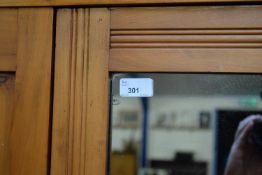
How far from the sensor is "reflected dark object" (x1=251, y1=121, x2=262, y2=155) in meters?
1.34

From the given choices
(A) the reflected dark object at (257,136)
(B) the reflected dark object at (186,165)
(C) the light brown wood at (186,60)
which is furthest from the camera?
(B) the reflected dark object at (186,165)

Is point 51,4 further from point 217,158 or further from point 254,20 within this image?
point 217,158

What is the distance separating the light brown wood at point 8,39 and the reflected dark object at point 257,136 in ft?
2.93

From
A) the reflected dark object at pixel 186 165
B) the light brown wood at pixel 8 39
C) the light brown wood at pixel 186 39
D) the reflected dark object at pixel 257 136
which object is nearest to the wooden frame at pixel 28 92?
the light brown wood at pixel 8 39

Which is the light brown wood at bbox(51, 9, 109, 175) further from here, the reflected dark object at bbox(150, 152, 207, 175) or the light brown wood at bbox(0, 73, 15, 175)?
the reflected dark object at bbox(150, 152, 207, 175)

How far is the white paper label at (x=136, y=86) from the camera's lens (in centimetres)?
87

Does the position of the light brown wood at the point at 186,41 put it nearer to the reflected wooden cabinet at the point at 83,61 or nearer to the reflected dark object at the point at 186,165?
the reflected wooden cabinet at the point at 83,61

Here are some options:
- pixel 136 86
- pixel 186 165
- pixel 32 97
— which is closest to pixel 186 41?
pixel 136 86

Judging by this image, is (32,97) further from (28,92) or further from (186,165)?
(186,165)

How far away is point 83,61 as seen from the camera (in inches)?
A: 33.8

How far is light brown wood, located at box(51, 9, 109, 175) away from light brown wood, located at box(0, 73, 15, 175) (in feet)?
0.38

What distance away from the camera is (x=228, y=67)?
0.81 metres

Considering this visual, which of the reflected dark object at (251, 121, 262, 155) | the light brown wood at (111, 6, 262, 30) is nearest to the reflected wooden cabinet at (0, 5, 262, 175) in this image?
the light brown wood at (111, 6, 262, 30)

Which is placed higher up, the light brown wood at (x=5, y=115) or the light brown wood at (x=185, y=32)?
the light brown wood at (x=185, y=32)
